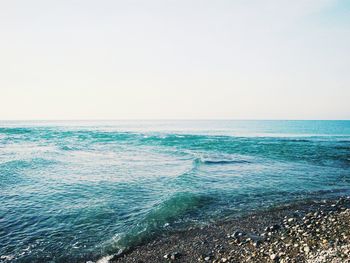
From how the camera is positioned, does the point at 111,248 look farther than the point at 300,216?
No

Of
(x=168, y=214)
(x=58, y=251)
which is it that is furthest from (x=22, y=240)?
(x=168, y=214)

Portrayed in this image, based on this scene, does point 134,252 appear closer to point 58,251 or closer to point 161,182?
point 58,251

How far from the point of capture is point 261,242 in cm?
1046

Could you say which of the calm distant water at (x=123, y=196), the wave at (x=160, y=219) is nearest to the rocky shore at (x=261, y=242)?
the wave at (x=160, y=219)

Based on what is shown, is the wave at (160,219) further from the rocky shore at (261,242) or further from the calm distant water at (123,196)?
the rocky shore at (261,242)

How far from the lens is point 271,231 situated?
37.8 feet

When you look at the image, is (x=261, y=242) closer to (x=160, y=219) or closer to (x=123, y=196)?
(x=160, y=219)

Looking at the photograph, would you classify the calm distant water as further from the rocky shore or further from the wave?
the rocky shore

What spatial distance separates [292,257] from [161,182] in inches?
527

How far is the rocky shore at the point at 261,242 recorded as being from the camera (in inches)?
361

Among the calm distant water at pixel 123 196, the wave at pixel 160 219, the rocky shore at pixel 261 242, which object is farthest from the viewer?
the calm distant water at pixel 123 196

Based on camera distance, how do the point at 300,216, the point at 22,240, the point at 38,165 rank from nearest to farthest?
1. the point at 22,240
2. the point at 300,216
3. the point at 38,165

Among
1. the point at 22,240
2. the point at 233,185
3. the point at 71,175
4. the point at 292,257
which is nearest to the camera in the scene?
the point at 292,257

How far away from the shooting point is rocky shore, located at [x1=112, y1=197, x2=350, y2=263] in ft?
30.1
